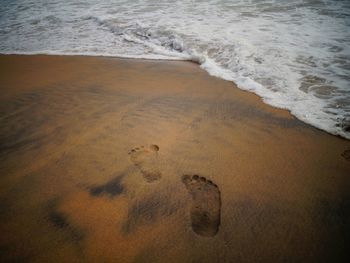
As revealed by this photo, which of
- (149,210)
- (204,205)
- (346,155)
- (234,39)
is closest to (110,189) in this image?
(149,210)

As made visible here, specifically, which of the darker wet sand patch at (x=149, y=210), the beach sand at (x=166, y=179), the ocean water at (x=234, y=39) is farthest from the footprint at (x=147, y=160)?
the ocean water at (x=234, y=39)

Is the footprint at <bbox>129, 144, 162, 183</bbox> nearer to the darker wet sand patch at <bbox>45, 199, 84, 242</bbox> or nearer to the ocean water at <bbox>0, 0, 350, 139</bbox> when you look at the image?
the darker wet sand patch at <bbox>45, 199, 84, 242</bbox>

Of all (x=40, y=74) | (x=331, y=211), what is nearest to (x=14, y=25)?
(x=40, y=74)

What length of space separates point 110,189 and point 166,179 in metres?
0.45

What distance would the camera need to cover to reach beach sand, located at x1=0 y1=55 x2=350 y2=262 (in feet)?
4.98

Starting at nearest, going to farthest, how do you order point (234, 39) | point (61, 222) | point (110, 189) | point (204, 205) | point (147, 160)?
point (61, 222)
point (204, 205)
point (110, 189)
point (147, 160)
point (234, 39)

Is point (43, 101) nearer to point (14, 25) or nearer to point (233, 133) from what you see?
point (233, 133)

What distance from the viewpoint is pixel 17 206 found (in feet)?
5.74

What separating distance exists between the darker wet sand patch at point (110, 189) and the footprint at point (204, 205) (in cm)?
51

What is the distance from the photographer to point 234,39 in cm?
478

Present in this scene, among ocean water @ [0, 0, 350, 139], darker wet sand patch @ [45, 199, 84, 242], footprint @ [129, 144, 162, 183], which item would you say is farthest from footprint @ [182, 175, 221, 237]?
ocean water @ [0, 0, 350, 139]

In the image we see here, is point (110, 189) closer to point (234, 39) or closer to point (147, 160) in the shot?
point (147, 160)

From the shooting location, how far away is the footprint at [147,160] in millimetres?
2004

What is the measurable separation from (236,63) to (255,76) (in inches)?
20.1
